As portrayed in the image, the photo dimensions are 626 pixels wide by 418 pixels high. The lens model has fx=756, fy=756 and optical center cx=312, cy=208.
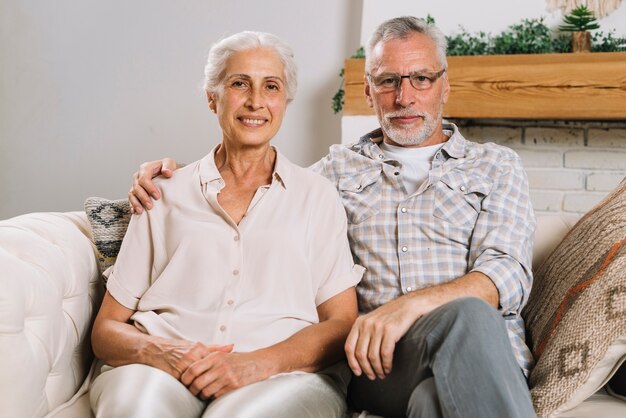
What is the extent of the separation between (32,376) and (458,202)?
1.02m

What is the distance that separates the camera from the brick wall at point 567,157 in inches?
129

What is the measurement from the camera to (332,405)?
1.43 meters

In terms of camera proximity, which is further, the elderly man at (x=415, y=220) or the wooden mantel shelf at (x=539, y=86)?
the wooden mantel shelf at (x=539, y=86)

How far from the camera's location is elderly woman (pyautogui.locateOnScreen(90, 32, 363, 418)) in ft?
4.67

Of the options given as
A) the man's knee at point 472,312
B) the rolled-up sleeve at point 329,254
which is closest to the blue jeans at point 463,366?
the man's knee at point 472,312

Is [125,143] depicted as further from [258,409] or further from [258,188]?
[258,409]

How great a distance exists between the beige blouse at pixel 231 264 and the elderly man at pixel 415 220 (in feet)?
0.32

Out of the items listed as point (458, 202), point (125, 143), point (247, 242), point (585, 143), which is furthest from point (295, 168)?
point (125, 143)

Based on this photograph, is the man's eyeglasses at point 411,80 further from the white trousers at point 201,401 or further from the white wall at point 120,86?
the white wall at point 120,86

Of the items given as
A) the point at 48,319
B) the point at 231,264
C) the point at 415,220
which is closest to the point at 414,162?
the point at 415,220

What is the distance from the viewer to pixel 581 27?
3.09m

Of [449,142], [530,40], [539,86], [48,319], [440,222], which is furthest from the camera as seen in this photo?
[530,40]

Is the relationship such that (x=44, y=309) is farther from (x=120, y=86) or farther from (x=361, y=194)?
(x=120, y=86)

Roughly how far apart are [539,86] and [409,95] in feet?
4.22
